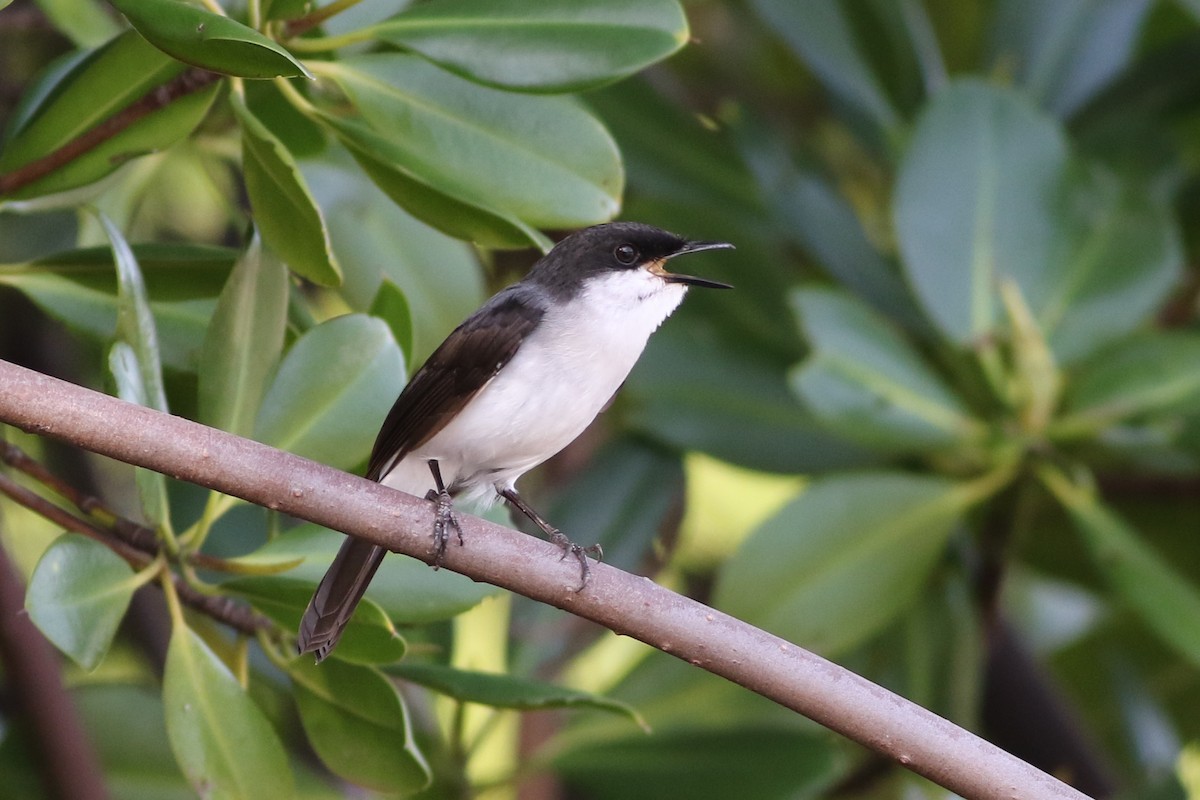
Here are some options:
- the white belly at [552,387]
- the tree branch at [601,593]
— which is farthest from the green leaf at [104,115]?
the white belly at [552,387]

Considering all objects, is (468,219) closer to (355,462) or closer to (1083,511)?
(355,462)

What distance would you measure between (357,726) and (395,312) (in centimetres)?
64

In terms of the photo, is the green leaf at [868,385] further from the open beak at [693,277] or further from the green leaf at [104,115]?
the green leaf at [104,115]

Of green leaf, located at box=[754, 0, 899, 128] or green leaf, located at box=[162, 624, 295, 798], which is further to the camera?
green leaf, located at box=[754, 0, 899, 128]

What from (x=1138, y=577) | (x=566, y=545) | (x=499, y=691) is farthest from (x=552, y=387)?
(x=1138, y=577)

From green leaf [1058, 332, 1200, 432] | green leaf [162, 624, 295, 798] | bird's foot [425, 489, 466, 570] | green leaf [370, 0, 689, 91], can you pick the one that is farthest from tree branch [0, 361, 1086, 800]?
green leaf [1058, 332, 1200, 432]

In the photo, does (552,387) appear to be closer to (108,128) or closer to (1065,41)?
(108,128)

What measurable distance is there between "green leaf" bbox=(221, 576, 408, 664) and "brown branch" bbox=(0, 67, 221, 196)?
2.16ft

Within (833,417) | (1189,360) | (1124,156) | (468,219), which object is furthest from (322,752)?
(1124,156)

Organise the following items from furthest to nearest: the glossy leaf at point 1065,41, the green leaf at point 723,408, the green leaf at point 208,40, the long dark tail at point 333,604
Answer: the glossy leaf at point 1065,41 < the green leaf at point 723,408 < the long dark tail at point 333,604 < the green leaf at point 208,40

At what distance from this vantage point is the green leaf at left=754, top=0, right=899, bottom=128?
3.51 metres

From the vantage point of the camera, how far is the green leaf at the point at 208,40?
1682 mm

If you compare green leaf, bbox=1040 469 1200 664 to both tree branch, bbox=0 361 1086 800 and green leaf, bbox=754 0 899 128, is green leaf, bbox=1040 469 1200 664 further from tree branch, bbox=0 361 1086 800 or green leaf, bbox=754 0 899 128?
tree branch, bbox=0 361 1086 800

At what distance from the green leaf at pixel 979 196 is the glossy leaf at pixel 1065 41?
1.85 ft
